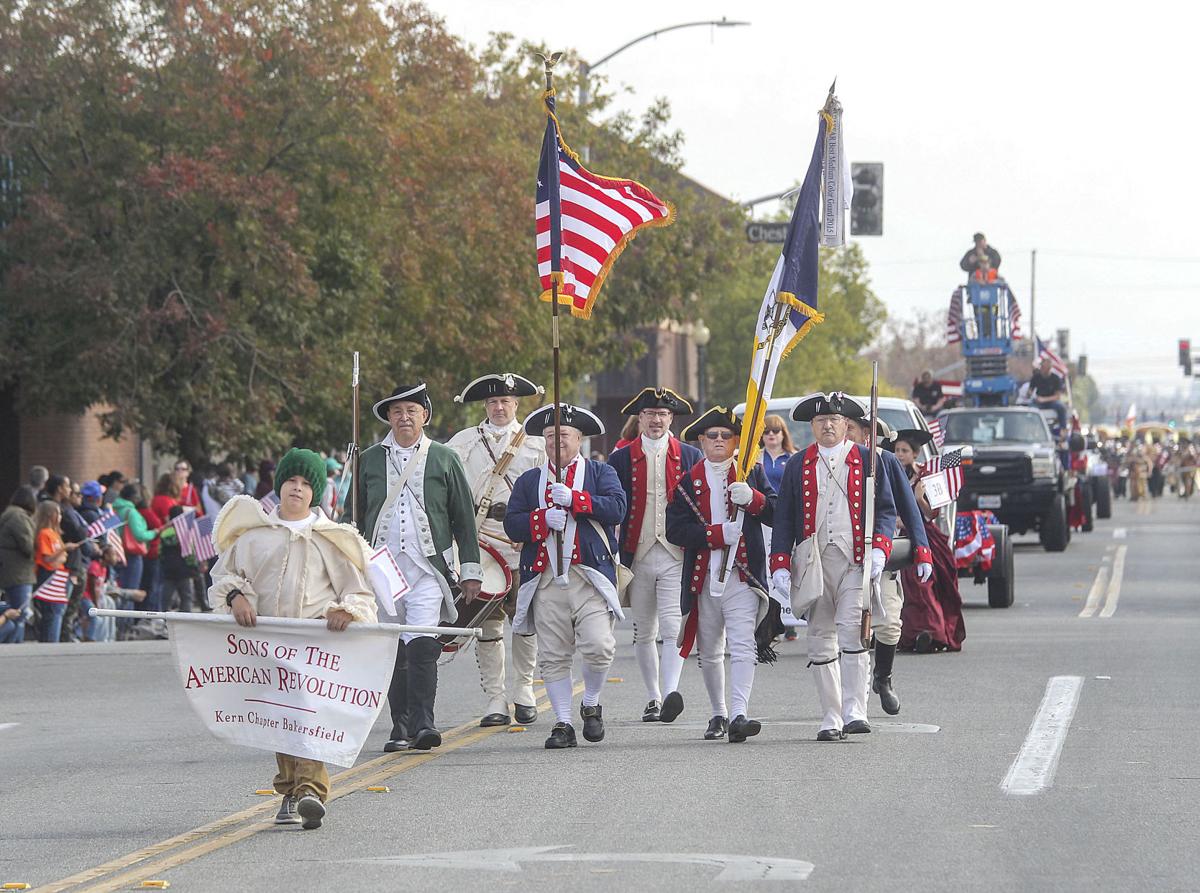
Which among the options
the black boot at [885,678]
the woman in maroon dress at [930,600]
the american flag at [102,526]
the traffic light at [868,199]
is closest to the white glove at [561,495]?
the black boot at [885,678]

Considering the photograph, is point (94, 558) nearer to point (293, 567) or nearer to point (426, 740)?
point (426, 740)

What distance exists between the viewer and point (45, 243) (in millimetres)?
25766

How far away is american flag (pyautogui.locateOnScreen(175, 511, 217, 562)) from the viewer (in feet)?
68.3

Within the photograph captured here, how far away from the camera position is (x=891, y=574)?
13570 mm

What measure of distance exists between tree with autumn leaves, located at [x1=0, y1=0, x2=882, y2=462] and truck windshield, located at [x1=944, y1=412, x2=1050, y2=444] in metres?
8.23

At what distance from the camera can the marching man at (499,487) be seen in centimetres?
1275

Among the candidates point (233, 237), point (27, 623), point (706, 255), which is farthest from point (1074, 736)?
point (706, 255)

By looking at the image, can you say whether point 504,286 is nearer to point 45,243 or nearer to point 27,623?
point 45,243

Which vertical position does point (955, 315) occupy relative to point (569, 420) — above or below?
above

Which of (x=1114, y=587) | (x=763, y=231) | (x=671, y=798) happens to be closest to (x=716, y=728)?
(x=671, y=798)

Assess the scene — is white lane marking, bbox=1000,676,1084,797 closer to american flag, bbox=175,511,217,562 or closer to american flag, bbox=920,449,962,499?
american flag, bbox=920,449,962,499

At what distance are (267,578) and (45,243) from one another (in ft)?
57.4

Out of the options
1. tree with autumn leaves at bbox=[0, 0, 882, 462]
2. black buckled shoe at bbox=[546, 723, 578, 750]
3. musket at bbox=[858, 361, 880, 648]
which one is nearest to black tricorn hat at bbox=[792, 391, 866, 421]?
musket at bbox=[858, 361, 880, 648]

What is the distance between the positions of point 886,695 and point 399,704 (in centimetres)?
297
